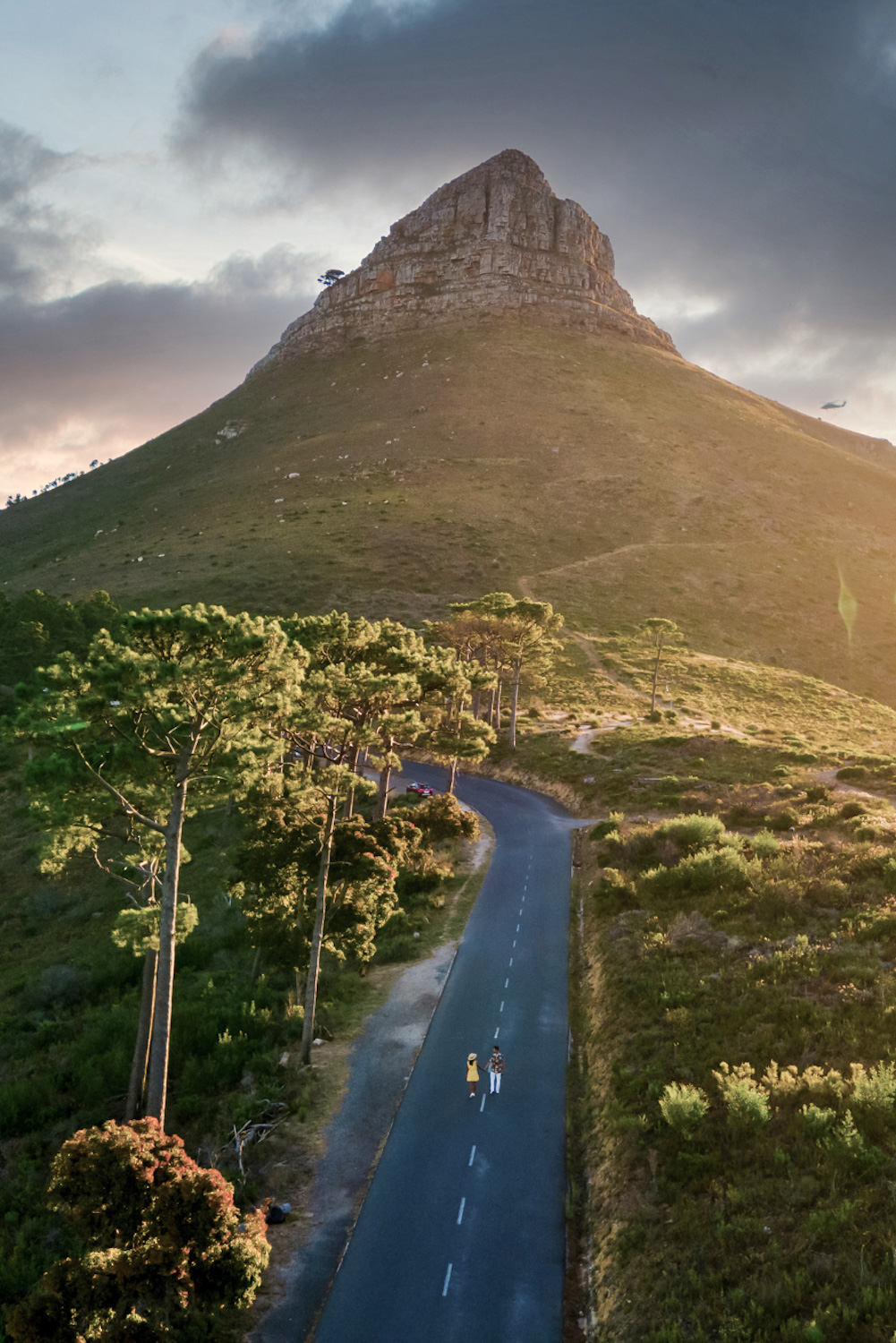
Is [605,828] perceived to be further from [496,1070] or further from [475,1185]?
[475,1185]

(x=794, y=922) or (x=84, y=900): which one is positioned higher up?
(x=794, y=922)

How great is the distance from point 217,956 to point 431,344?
5854 inches

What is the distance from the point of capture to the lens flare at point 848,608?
90.8 metres

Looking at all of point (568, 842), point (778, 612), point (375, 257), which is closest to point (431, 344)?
point (375, 257)

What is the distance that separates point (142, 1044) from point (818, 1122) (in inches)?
695

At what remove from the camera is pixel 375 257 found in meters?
181

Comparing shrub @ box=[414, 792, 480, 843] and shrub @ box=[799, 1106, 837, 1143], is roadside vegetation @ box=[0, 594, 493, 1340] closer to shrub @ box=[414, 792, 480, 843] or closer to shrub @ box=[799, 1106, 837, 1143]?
shrub @ box=[414, 792, 480, 843]

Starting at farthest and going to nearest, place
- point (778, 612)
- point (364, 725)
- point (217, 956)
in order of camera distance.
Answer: point (778, 612)
point (217, 956)
point (364, 725)

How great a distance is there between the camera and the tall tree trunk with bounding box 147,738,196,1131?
1705 cm

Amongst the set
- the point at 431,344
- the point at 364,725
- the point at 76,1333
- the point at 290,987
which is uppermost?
the point at 431,344

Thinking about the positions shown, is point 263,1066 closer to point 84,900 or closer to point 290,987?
point 290,987

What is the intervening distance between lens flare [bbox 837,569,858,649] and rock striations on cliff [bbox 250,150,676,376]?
309 ft

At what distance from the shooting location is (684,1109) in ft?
47.6

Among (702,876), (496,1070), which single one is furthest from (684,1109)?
(702,876)
